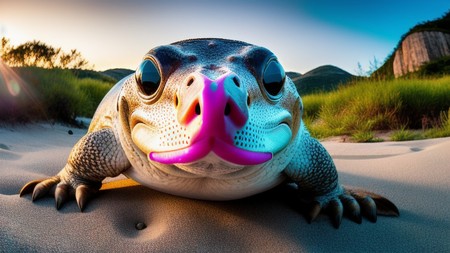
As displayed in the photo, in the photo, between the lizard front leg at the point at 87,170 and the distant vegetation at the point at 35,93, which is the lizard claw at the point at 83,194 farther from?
the distant vegetation at the point at 35,93

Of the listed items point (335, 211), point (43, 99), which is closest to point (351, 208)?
point (335, 211)

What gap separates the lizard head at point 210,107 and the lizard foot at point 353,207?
423 millimetres

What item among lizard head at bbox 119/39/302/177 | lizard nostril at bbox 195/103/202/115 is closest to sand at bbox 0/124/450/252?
lizard head at bbox 119/39/302/177

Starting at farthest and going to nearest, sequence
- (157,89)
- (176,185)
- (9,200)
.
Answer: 1. (9,200)
2. (176,185)
3. (157,89)

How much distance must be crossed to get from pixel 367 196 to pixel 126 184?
1.37m

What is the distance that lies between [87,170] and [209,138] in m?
1.23

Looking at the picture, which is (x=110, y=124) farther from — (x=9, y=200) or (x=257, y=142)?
(x=257, y=142)

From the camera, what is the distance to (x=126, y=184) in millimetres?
2184

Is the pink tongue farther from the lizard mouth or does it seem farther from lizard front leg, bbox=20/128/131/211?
lizard front leg, bbox=20/128/131/211

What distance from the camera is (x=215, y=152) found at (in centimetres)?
104

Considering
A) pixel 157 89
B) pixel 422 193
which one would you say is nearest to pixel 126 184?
pixel 157 89

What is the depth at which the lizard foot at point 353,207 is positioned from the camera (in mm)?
1793

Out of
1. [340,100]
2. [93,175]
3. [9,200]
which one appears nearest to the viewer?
[9,200]

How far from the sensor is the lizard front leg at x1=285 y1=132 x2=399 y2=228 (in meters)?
1.83
